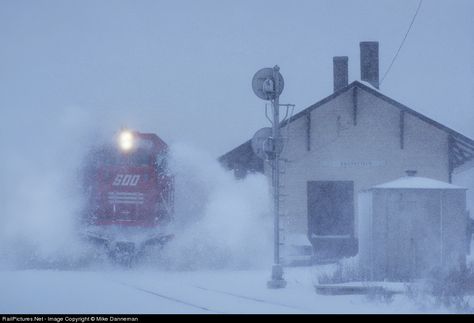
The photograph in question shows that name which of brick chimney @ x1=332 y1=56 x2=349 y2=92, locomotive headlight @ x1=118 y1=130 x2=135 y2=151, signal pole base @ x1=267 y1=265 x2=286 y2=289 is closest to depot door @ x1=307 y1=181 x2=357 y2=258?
brick chimney @ x1=332 y1=56 x2=349 y2=92

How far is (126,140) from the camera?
57.0 feet

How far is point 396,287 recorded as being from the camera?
1212cm

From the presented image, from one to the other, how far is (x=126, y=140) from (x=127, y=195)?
1419 millimetres

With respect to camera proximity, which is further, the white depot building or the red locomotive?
the white depot building

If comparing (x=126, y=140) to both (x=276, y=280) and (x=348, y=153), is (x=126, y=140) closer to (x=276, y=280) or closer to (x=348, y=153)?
(x=276, y=280)

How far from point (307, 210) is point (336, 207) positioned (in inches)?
40.3

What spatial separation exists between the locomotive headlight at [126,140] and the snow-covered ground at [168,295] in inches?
133

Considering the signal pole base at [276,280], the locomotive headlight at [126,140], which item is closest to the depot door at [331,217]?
the locomotive headlight at [126,140]

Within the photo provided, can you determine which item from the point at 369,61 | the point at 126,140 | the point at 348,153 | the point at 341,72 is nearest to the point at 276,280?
the point at 126,140

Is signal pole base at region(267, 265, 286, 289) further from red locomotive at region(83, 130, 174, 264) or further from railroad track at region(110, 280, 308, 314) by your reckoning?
red locomotive at region(83, 130, 174, 264)

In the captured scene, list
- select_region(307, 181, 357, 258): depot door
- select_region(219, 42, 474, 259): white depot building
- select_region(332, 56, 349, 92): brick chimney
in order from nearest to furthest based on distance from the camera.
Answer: select_region(219, 42, 474, 259): white depot building < select_region(307, 181, 357, 258): depot door < select_region(332, 56, 349, 92): brick chimney

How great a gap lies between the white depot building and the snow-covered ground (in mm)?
6610

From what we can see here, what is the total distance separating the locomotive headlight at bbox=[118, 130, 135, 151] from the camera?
56.9 feet

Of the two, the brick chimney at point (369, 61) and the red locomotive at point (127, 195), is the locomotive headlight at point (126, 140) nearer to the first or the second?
the red locomotive at point (127, 195)
